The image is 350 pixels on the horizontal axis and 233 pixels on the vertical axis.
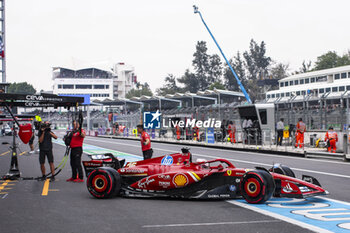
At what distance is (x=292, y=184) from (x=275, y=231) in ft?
6.64

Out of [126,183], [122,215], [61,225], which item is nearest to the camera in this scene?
[61,225]

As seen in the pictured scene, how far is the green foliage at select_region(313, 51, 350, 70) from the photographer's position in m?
93.4

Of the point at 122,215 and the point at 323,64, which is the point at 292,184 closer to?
the point at 122,215

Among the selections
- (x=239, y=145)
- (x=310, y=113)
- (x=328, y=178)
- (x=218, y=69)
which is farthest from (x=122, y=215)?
(x=218, y=69)

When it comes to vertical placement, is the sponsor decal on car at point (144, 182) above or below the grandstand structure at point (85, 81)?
below

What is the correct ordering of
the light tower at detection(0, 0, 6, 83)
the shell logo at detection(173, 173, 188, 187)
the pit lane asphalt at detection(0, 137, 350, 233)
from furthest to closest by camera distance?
the light tower at detection(0, 0, 6, 83), the shell logo at detection(173, 173, 188, 187), the pit lane asphalt at detection(0, 137, 350, 233)

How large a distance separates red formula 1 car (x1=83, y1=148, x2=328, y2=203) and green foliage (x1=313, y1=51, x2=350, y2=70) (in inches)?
3561

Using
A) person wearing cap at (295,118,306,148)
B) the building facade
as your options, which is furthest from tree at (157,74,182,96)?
person wearing cap at (295,118,306,148)

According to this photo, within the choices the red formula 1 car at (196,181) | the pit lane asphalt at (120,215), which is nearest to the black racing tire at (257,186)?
the red formula 1 car at (196,181)

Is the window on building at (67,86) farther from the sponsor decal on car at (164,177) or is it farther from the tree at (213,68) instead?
the sponsor decal on car at (164,177)

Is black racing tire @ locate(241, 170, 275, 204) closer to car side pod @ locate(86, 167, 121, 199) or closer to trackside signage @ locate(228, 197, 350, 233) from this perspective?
trackside signage @ locate(228, 197, 350, 233)

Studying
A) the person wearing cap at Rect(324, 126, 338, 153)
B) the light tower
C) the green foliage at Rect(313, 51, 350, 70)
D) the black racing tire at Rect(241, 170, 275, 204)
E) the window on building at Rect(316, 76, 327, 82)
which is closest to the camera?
the black racing tire at Rect(241, 170, 275, 204)

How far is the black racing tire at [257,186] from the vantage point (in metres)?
8.12

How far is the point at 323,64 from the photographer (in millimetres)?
95812
